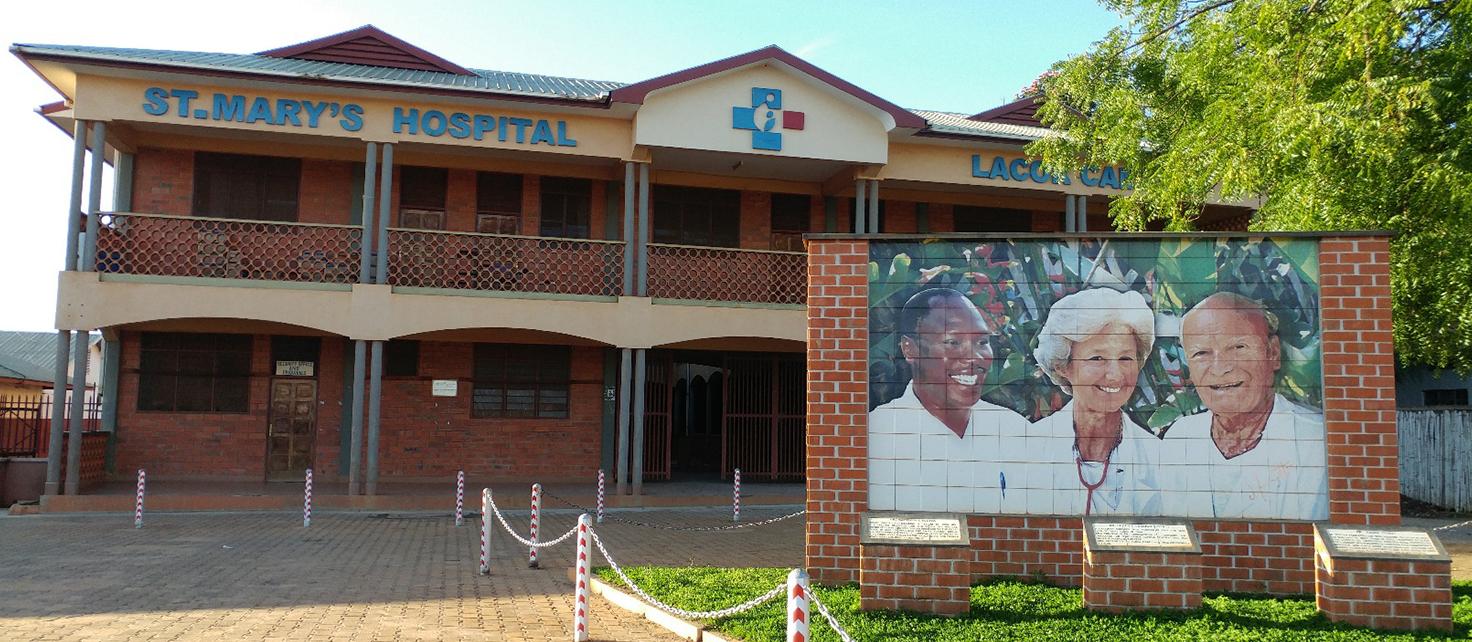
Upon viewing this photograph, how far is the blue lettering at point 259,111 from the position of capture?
617 inches

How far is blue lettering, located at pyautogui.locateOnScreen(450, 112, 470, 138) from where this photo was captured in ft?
53.3

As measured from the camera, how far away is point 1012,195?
19922mm

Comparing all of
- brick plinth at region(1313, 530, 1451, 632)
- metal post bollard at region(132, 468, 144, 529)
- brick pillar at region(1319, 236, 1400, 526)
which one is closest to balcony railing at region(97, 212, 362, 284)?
metal post bollard at region(132, 468, 144, 529)

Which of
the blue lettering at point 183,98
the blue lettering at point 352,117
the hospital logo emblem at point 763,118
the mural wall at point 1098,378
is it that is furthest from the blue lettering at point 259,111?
the mural wall at point 1098,378

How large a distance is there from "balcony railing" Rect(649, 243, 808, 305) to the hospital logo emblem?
Result: 1.86 metres

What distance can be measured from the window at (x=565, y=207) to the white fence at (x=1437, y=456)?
14567mm

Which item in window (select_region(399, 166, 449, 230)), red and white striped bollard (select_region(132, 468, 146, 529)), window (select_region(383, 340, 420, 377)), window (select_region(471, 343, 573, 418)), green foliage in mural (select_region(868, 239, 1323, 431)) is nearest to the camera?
green foliage in mural (select_region(868, 239, 1323, 431))

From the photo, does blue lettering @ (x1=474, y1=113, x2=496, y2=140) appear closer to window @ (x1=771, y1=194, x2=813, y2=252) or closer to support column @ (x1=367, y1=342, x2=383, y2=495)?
support column @ (x1=367, y1=342, x2=383, y2=495)

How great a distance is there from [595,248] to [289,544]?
24.6 ft

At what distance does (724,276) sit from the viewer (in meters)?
18.0

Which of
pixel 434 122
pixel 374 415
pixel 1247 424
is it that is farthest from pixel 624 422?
pixel 1247 424

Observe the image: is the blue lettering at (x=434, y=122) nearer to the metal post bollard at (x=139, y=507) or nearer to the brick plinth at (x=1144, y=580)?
the metal post bollard at (x=139, y=507)

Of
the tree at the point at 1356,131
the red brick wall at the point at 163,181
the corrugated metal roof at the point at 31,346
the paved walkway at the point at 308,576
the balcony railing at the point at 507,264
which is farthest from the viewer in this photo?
the corrugated metal roof at the point at 31,346

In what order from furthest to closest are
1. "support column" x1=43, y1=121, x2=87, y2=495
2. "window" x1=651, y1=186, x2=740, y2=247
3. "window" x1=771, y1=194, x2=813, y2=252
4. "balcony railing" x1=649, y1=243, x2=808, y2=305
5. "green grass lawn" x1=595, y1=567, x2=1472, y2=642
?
1. "window" x1=771, y1=194, x2=813, y2=252
2. "window" x1=651, y1=186, x2=740, y2=247
3. "balcony railing" x1=649, y1=243, x2=808, y2=305
4. "support column" x1=43, y1=121, x2=87, y2=495
5. "green grass lawn" x1=595, y1=567, x2=1472, y2=642
